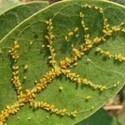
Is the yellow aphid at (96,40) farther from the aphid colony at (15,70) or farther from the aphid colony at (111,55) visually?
the aphid colony at (15,70)

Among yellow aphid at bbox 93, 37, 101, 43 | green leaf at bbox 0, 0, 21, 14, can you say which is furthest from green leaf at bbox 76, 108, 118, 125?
yellow aphid at bbox 93, 37, 101, 43

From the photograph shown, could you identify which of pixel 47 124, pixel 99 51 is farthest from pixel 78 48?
pixel 47 124

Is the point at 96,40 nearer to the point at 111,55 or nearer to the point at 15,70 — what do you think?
the point at 111,55

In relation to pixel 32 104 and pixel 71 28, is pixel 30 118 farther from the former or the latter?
pixel 71 28

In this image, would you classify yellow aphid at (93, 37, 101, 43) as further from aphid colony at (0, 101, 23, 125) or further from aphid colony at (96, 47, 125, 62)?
aphid colony at (0, 101, 23, 125)

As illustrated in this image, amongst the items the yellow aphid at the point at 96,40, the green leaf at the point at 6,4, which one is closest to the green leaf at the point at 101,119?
the green leaf at the point at 6,4
